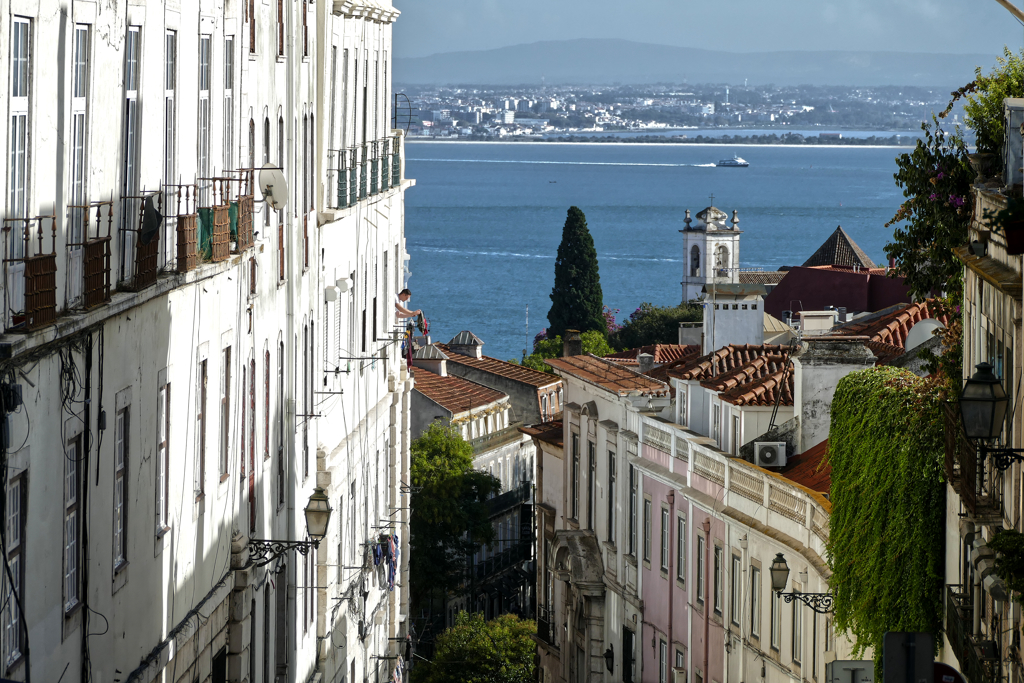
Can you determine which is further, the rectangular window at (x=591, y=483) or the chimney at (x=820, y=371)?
the rectangular window at (x=591, y=483)

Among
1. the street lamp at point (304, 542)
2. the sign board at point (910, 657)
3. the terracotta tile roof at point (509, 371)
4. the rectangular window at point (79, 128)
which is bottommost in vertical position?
the terracotta tile roof at point (509, 371)

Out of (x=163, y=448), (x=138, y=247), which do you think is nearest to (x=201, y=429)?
(x=163, y=448)

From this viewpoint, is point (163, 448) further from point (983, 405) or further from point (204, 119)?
point (983, 405)

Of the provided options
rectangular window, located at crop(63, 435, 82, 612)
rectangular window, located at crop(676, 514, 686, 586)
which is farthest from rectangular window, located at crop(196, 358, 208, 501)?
rectangular window, located at crop(676, 514, 686, 586)

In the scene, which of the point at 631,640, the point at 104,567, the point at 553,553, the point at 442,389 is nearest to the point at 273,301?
the point at 104,567

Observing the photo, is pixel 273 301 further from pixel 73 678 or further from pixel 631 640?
pixel 631 640

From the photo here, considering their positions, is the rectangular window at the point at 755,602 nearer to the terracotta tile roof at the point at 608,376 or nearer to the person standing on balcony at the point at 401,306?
the terracotta tile roof at the point at 608,376

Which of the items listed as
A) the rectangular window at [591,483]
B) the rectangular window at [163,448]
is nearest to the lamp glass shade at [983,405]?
the rectangular window at [163,448]
